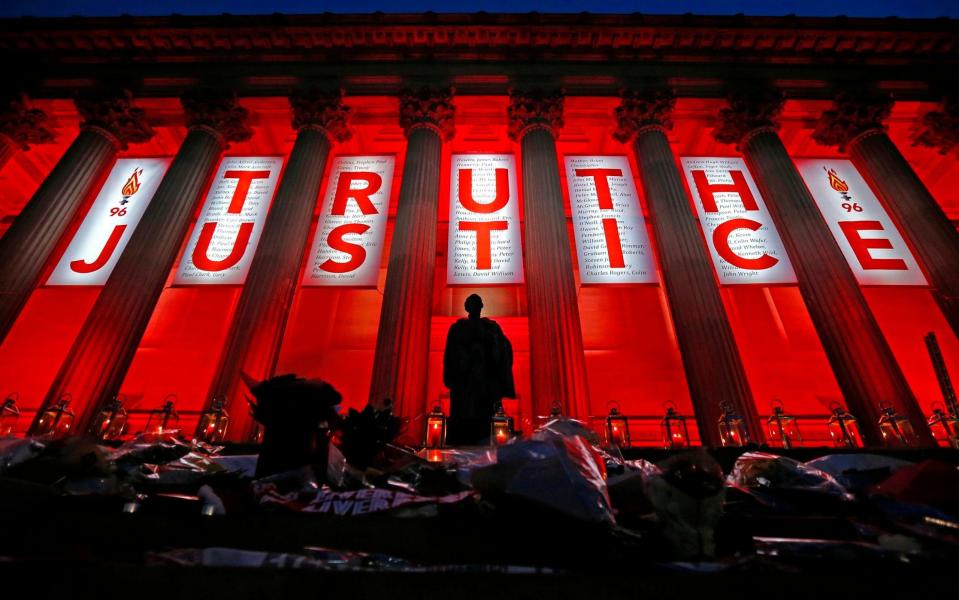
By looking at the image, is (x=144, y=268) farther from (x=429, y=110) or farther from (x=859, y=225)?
(x=859, y=225)

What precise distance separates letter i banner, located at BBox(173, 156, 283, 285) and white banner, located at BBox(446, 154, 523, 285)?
166 inches

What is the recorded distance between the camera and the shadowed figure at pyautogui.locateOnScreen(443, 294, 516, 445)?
21.5ft

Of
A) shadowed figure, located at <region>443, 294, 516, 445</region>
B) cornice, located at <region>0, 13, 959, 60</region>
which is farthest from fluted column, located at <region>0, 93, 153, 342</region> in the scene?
shadowed figure, located at <region>443, 294, 516, 445</region>

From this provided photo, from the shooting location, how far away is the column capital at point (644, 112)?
13.1m

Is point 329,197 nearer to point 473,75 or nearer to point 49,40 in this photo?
point 473,75

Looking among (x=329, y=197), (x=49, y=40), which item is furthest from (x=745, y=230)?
(x=49, y=40)

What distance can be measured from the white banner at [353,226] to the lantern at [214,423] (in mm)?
2752

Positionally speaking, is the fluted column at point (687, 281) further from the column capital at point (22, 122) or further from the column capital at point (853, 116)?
the column capital at point (22, 122)

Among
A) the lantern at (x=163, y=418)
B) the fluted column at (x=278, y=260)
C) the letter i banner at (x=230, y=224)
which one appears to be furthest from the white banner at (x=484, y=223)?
the lantern at (x=163, y=418)

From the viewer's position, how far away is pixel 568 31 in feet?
46.6

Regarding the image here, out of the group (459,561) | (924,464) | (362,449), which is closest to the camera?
(459,561)

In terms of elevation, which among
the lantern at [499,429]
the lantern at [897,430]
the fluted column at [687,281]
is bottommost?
the lantern at [499,429]

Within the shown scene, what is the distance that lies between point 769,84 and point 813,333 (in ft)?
25.1

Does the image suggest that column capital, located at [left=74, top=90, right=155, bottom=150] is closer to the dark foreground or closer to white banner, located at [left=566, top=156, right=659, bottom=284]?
white banner, located at [left=566, top=156, right=659, bottom=284]
